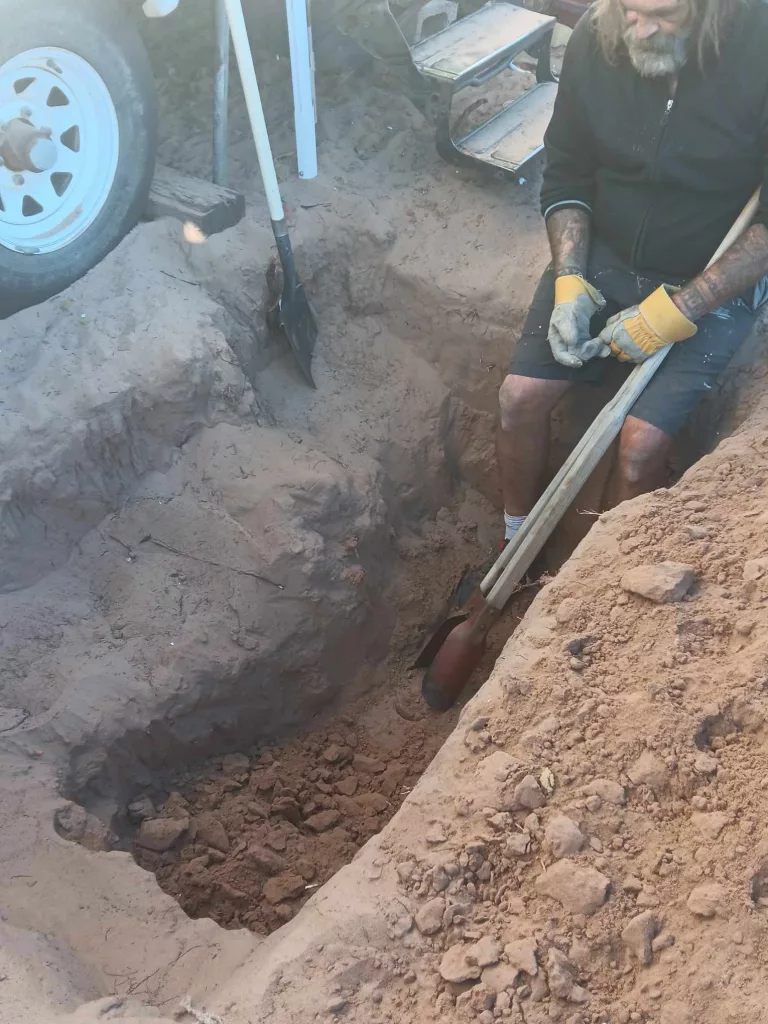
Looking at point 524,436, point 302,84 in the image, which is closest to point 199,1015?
point 524,436

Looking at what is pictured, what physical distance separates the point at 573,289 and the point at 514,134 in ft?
4.16

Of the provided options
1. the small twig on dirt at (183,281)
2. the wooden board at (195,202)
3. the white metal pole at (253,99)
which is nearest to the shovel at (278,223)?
the white metal pole at (253,99)

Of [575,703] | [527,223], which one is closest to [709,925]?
[575,703]

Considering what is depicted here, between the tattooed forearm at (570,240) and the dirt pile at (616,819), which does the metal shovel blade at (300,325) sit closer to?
the tattooed forearm at (570,240)

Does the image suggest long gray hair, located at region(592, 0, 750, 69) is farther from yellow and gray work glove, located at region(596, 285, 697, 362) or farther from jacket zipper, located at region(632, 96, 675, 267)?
yellow and gray work glove, located at region(596, 285, 697, 362)

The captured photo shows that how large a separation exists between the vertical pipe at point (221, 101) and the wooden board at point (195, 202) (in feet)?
0.26

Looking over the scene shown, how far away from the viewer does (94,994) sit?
1611 millimetres

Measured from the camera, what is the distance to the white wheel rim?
2.53 meters

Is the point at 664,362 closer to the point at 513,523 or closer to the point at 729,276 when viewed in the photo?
the point at 729,276

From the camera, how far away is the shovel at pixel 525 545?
258cm

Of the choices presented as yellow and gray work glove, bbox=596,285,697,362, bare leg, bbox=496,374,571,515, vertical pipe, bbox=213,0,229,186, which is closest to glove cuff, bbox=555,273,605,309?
yellow and gray work glove, bbox=596,285,697,362

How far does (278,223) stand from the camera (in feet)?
9.86

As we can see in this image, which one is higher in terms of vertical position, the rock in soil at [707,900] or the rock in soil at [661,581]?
the rock in soil at [661,581]

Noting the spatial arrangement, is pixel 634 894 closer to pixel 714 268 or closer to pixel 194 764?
pixel 194 764
